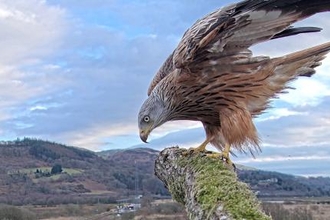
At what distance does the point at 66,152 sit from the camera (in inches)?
4168

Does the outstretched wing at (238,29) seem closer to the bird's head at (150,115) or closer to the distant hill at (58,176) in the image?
the bird's head at (150,115)

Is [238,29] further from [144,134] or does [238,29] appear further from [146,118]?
[144,134]

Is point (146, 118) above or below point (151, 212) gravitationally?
above

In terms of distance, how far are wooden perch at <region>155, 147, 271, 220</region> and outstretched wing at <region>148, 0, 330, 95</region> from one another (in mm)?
897

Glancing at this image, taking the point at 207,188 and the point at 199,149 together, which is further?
the point at 199,149

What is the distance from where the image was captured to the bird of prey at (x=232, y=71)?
4859mm

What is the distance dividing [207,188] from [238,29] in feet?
6.12

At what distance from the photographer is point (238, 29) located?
4883 millimetres

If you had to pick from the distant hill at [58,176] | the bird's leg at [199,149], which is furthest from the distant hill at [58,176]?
the bird's leg at [199,149]

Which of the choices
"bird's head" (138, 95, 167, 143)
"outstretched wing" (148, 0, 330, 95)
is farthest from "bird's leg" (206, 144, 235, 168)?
"outstretched wing" (148, 0, 330, 95)

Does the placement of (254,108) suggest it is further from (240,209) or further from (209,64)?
(240,209)

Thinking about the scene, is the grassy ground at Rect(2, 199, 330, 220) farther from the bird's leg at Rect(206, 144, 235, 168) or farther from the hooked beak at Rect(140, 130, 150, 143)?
the bird's leg at Rect(206, 144, 235, 168)

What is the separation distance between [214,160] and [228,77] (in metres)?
1.02

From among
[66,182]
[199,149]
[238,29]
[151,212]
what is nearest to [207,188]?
[199,149]
